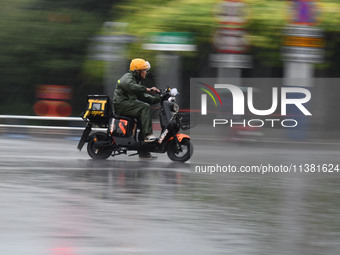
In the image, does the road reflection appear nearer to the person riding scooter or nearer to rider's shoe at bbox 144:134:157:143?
rider's shoe at bbox 144:134:157:143

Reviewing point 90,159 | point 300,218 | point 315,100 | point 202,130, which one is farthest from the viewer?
point 315,100

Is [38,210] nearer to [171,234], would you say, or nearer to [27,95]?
[171,234]

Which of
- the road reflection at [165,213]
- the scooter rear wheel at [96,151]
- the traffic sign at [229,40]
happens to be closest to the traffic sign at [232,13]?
the traffic sign at [229,40]

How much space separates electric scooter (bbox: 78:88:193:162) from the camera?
14.4 m

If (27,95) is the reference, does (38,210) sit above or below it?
above

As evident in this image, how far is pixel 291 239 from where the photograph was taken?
7332 mm

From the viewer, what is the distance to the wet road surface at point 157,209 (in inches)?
275

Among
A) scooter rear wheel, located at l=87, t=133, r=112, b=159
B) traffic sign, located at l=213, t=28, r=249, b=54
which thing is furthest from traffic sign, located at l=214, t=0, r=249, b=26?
scooter rear wheel, located at l=87, t=133, r=112, b=159

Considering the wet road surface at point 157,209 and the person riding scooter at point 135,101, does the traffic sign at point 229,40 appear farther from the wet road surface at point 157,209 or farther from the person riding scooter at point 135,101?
the wet road surface at point 157,209

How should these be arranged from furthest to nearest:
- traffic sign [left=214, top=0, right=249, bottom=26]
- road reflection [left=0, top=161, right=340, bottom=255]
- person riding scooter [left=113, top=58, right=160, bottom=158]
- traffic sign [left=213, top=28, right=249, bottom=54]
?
traffic sign [left=213, top=28, right=249, bottom=54] < traffic sign [left=214, top=0, right=249, bottom=26] < person riding scooter [left=113, top=58, right=160, bottom=158] < road reflection [left=0, top=161, right=340, bottom=255]

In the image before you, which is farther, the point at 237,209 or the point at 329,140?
the point at 329,140

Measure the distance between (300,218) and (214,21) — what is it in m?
14.1

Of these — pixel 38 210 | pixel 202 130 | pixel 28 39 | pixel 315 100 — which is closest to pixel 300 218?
pixel 38 210

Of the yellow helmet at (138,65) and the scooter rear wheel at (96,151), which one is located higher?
the yellow helmet at (138,65)
